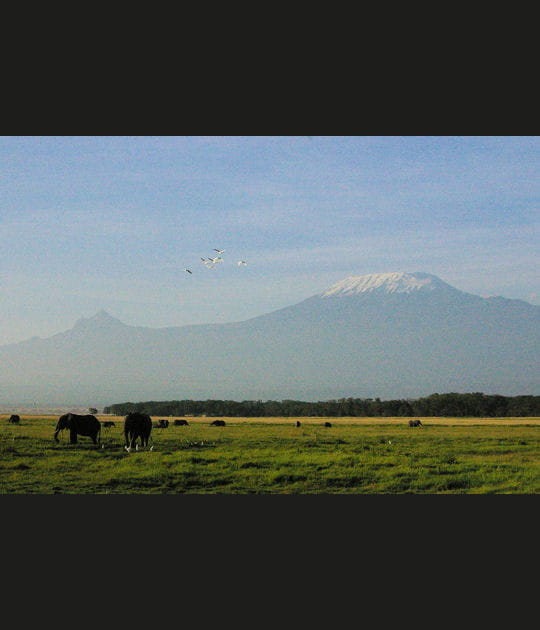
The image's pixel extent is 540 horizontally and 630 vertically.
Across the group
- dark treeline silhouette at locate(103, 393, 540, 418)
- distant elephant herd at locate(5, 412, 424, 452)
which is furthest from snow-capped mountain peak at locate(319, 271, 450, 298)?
distant elephant herd at locate(5, 412, 424, 452)

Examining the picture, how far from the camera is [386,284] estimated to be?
11406 millimetres

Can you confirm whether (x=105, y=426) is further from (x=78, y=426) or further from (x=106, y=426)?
(x=78, y=426)

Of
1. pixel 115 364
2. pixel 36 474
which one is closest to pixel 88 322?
pixel 115 364

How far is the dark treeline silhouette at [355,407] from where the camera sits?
1110 cm

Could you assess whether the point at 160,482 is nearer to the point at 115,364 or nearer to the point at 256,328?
the point at 115,364

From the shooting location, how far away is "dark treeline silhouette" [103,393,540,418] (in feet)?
36.4

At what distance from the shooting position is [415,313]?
38.0ft

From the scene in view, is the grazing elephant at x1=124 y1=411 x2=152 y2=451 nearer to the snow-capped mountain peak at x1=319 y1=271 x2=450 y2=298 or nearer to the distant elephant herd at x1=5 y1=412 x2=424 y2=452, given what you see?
the distant elephant herd at x1=5 y1=412 x2=424 y2=452

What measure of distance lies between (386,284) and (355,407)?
6.76ft

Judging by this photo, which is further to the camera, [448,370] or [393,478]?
[448,370]

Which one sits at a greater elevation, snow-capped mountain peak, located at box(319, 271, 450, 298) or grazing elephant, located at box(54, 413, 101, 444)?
snow-capped mountain peak, located at box(319, 271, 450, 298)

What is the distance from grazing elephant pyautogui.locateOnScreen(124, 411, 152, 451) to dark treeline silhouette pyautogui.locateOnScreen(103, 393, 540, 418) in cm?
8

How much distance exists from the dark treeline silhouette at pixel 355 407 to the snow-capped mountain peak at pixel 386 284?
1.75m

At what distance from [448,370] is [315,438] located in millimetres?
2425
